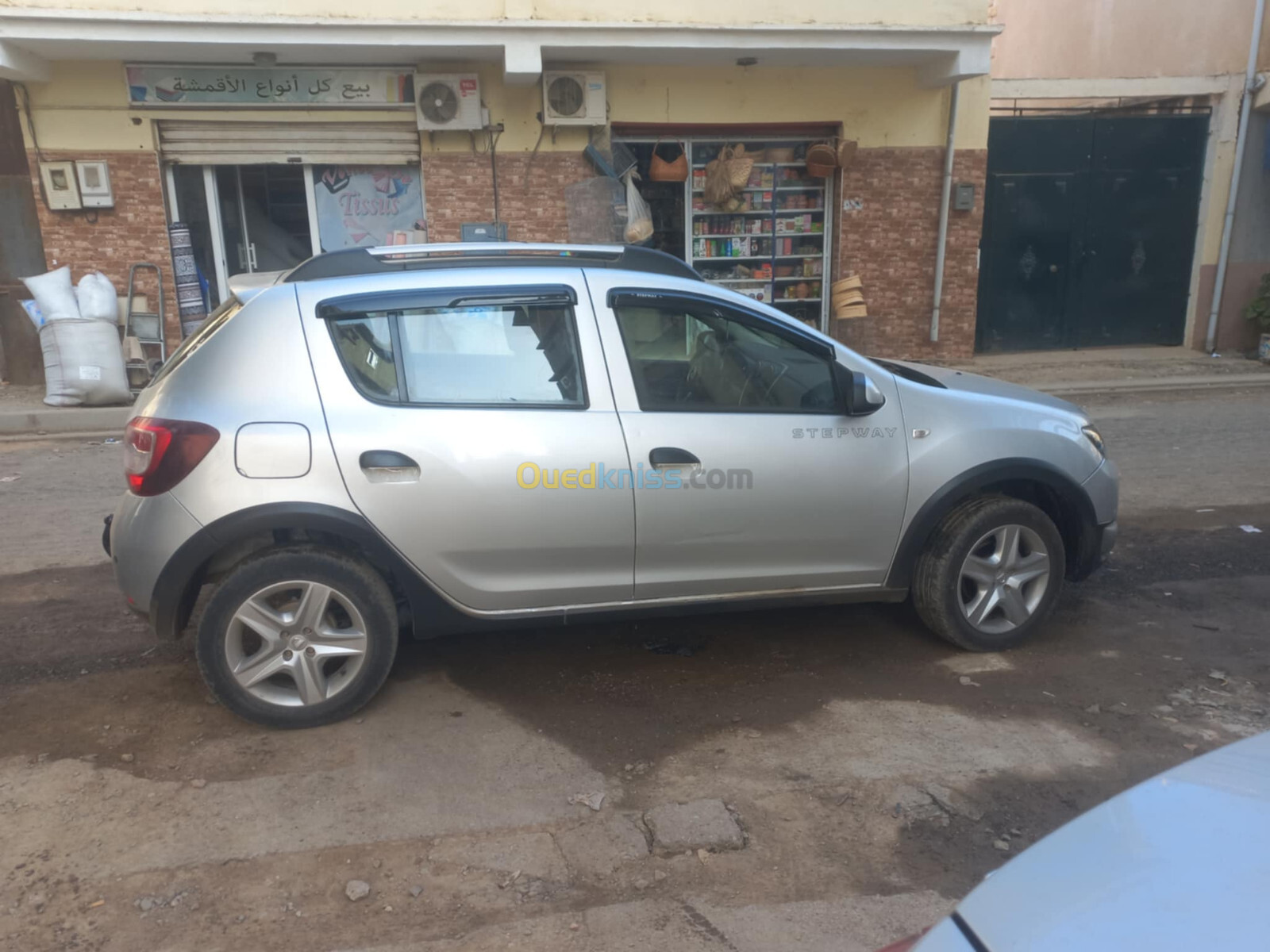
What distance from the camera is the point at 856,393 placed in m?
4.16

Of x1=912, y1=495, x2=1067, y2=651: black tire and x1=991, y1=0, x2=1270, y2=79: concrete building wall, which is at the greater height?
x1=991, y1=0, x2=1270, y2=79: concrete building wall

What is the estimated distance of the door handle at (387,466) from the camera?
12.4 ft

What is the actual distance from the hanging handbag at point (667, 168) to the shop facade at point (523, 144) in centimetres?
23

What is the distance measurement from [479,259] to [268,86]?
8354 mm

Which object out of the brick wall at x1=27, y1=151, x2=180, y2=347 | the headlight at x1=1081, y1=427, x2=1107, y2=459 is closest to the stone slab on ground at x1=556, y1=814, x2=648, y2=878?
the headlight at x1=1081, y1=427, x2=1107, y2=459

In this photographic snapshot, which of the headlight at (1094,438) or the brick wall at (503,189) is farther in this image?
the brick wall at (503,189)

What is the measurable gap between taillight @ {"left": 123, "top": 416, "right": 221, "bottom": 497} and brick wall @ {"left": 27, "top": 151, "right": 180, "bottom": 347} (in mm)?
8927

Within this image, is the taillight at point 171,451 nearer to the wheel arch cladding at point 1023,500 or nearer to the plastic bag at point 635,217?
the wheel arch cladding at point 1023,500

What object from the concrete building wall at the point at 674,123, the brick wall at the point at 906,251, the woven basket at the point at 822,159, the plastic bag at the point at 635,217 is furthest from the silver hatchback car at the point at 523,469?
the brick wall at the point at 906,251

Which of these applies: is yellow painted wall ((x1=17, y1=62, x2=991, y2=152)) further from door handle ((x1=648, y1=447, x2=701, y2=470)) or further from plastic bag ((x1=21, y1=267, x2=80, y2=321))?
door handle ((x1=648, y1=447, x2=701, y2=470))

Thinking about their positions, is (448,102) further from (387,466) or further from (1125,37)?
(1125,37)

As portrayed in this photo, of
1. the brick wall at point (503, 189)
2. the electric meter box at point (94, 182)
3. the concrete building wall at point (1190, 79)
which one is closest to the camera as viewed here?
the electric meter box at point (94, 182)

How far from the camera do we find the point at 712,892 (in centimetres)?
298

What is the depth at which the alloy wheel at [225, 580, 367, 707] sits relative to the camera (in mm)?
3805
